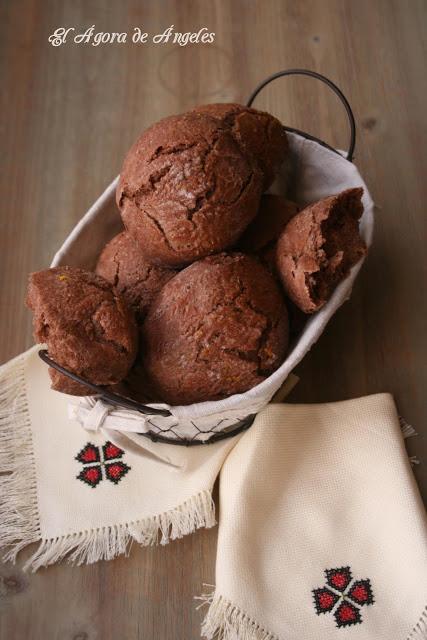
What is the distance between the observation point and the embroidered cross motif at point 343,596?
1.05 m

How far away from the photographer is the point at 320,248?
94 centimetres

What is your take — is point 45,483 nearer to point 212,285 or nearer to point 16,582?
point 16,582

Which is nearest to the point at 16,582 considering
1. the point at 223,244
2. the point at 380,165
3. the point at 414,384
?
the point at 223,244

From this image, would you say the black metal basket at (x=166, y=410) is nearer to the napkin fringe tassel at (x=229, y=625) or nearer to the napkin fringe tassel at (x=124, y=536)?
the napkin fringe tassel at (x=124, y=536)

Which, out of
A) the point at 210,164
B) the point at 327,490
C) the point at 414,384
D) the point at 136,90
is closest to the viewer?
the point at 210,164

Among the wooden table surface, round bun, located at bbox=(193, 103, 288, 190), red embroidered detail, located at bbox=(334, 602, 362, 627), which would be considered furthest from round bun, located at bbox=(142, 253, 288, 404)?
red embroidered detail, located at bbox=(334, 602, 362, 627)

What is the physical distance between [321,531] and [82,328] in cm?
55

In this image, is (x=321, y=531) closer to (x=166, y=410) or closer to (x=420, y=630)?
(x=420, y=630)

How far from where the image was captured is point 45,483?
1192 mm

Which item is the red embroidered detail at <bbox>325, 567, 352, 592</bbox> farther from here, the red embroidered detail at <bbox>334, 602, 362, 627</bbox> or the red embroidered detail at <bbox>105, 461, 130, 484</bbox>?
the red embroidered detail at <bbox>105, 461, 130, 484</bbox>

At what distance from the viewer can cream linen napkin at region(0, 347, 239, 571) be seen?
1138 millimetres

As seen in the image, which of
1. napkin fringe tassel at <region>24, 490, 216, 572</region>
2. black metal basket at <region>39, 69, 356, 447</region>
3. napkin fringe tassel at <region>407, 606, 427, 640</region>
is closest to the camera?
black metal basket at <region>39, 69, 356, 447</region>

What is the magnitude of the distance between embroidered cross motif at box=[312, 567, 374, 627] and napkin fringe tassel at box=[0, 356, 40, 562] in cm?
52

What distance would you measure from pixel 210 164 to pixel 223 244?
0.41 ft
